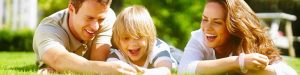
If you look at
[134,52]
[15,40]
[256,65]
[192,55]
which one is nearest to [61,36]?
[134,52]

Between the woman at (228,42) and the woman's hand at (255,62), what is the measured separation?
0.23 feet

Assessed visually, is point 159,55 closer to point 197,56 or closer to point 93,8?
point 197,56

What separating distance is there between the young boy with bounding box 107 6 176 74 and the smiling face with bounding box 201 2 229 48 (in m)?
0.37

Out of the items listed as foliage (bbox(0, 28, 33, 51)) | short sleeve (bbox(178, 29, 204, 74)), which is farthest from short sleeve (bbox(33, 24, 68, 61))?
foliage (bbox(0, 28, 33, 51))

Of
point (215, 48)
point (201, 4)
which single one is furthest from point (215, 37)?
point (201, 4)

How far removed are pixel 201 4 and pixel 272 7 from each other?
1884 mm

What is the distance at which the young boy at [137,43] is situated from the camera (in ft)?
13.6

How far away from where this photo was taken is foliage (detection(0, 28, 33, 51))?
1213cm

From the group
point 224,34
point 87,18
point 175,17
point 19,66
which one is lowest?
point 175,17

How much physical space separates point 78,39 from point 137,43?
0.56 meters

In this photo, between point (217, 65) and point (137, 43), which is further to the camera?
point (137, 43)

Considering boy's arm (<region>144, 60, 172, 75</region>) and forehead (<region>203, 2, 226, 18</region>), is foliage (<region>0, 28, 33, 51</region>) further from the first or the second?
forehead (<region>203, 2, 226, 18</region>)

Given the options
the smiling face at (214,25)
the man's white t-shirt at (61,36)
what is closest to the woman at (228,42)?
the smiling face at (214,25)

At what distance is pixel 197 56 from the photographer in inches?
158
